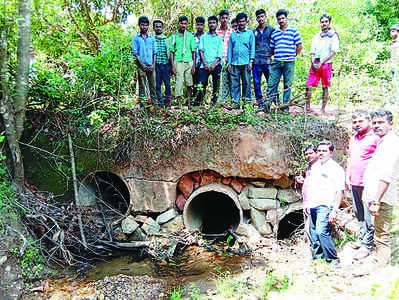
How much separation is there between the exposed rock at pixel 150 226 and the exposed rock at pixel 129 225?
164mm

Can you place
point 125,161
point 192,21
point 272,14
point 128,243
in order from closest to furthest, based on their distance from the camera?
point 128,243 < point 125,161 < point 192,21 < point 272,14

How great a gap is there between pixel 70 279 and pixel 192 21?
706 cm

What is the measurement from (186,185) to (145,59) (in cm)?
271

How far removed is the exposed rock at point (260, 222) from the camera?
6459mm

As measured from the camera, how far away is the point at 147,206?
649cm

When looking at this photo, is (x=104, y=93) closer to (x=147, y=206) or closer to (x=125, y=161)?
(x=125, y=161)

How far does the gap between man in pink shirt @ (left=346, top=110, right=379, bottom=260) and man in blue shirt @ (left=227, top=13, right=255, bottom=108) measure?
2668 mm

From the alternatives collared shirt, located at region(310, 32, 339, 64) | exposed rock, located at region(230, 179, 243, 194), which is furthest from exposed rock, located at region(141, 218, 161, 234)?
collared shirt, located at region(310, 32, 339, 64)

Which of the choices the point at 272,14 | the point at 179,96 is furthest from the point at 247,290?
the point at 272,14

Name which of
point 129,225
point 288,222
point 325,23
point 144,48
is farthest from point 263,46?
point 129,225

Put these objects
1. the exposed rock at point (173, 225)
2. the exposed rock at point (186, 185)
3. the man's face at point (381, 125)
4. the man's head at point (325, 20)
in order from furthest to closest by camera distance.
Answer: the exposed rock at point (186, 185) → the exposed rock at point (173, 225) → the man's head at point (325, 20) → the man's face at point (381, 125)

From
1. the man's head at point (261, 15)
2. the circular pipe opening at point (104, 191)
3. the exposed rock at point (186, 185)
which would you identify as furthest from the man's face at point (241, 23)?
the circular pipe opening at point (104, 191)

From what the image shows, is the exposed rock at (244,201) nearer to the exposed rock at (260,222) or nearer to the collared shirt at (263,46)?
the exposed rock at (260,222)

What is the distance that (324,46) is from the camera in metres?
6.27
